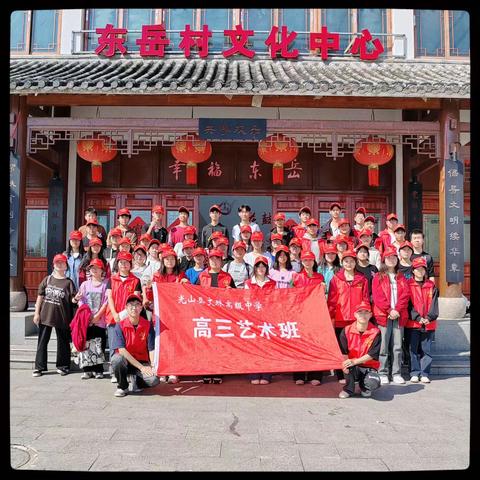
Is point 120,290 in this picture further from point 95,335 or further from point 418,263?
point 418,263

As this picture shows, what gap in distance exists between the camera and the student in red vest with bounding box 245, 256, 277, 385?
5.48 meters

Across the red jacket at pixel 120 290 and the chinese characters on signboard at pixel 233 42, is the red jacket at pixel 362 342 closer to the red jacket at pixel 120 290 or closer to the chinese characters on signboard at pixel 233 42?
the red jacket at pixel 120 290

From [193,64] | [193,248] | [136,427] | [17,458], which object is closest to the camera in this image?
[17,458]

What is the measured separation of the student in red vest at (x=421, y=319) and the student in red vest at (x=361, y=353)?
0.92 metres

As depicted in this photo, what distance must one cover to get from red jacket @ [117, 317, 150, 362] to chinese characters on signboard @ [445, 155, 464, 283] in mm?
5097

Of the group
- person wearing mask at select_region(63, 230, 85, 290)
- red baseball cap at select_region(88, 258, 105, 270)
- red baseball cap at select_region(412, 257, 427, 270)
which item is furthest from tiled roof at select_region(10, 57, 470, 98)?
red baseball cap at select_region(88, 258, 105, 270)

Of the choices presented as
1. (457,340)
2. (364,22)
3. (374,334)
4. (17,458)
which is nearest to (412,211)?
(457,340)

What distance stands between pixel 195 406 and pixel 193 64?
6.79m

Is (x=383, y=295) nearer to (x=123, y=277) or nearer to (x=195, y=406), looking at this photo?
(x=195, y=406)

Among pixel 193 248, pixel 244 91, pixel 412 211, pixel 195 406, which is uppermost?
pixel 244 91

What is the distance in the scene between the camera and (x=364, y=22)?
32.8 ft

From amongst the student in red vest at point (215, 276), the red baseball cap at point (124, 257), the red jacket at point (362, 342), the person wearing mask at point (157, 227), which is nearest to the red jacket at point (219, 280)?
the student in red vest at point (215, 276)

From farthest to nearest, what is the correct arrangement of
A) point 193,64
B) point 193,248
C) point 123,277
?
point 193,64, point 193,248, point 123,277

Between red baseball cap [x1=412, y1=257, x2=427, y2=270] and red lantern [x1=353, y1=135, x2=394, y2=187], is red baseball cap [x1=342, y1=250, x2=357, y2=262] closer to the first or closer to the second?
red baseball cap [x1=412, y1=257, x2=427, y2=270]
